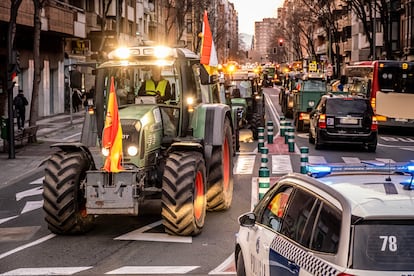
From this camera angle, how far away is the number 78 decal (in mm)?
4719

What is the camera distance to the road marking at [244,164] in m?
19.3

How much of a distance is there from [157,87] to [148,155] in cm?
143

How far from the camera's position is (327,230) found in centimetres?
511

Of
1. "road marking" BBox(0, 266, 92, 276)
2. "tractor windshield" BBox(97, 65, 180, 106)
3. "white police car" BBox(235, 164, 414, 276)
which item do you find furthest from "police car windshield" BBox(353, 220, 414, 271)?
"tractor windshield" BBox(97, 65, 180, 106)

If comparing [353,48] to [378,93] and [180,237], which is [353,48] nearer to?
[378,93]

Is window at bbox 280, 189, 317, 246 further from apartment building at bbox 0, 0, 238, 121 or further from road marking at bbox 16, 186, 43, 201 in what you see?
apartment building at bbox 0, 0, 238, 121

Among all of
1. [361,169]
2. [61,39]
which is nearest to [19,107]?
[61,39]

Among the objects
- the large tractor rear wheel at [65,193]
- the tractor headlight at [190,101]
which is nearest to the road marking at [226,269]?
the large tractor rear wheel at [65,193]

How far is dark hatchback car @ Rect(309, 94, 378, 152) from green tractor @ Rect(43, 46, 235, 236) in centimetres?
1130

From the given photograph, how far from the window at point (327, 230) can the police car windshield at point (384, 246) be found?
19 centimetres

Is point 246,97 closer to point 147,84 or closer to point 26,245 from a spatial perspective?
point 147,84

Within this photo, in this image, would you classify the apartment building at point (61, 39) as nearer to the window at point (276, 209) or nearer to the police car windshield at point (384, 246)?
the window at point (276, 209)

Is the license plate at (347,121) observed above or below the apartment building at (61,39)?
below

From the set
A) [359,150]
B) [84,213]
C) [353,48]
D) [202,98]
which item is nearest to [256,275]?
[84,213]
